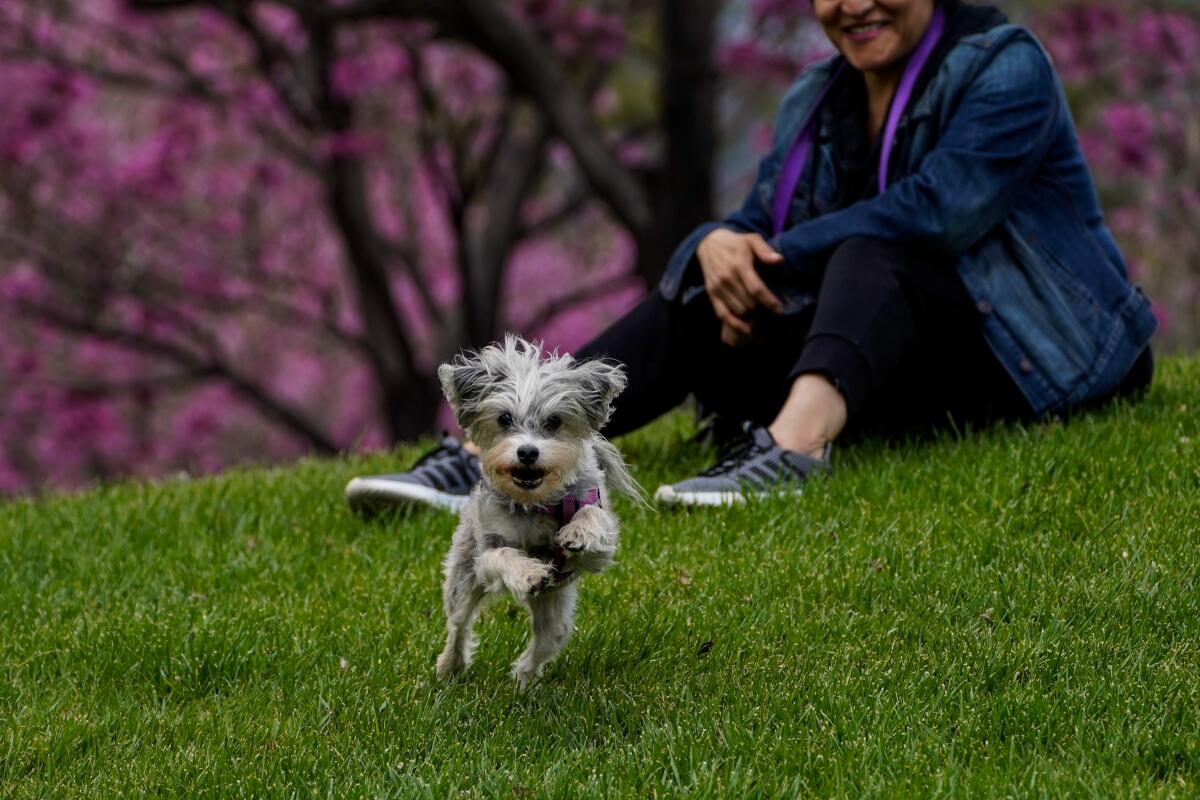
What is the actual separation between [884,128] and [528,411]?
2.67 m

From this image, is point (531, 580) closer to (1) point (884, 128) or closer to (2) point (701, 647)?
(2) point (701, 647)

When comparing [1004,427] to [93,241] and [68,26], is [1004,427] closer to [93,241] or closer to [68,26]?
[93,241]

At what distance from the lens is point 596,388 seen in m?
3.12

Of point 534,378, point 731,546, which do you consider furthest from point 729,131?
point 534,378

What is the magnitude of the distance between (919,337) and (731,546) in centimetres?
114

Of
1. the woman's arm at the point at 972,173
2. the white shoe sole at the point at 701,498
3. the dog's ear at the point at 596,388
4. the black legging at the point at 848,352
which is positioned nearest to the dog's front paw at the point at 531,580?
the dog's ear at the point at 596,388

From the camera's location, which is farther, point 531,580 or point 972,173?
point 972,173

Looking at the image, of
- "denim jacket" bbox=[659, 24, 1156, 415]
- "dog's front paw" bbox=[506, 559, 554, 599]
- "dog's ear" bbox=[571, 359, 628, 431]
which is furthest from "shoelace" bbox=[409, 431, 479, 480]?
"dog's front paw" bbox=[506, 559, 554, 599]

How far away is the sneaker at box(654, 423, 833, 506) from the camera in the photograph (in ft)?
15.5

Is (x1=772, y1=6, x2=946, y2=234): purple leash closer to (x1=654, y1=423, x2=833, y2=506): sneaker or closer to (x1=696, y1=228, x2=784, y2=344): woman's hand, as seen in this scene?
(x1=696, y1=228, x2=784, y2=344): woman's hand

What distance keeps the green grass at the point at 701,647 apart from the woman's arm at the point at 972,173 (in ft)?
2.60

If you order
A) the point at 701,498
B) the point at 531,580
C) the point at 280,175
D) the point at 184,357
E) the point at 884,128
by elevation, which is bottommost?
the point at 184,357

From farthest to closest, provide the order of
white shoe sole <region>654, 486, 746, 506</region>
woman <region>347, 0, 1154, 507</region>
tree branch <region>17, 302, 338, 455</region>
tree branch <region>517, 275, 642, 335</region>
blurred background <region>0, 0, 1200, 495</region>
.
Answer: tree branch <region>517, 275, 642, 335</region> → tree branch <region>17, 302, 338, 455</region> → blurred background <region>0, 0, 1200, 495</region> → woman <region>347, 0, 1154, 507</region> → white shoe sole <region>654, 486, 746, 506</region>

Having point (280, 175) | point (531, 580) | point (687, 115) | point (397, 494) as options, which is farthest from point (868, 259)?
point (280, 175)
